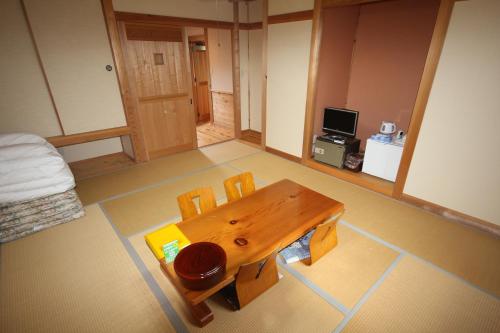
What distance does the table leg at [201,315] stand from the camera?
1.73 metres

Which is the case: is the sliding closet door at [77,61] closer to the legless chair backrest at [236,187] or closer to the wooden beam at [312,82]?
the legless chair backrest at [236,187]

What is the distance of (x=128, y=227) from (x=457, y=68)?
3729 millimetres

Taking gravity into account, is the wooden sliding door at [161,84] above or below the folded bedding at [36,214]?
above

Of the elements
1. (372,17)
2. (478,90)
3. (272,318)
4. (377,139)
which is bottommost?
(272,318)

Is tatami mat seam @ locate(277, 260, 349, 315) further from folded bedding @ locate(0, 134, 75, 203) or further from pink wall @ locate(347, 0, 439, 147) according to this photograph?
pink wall @ locate(347, 0, 439, 147)

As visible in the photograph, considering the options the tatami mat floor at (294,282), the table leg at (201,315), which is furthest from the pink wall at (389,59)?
the table leg at (201,315)

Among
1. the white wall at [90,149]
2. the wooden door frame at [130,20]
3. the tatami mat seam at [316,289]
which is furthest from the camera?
the white wall at [90,149]

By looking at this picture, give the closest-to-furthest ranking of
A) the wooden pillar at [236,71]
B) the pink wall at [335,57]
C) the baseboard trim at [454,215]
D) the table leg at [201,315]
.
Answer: the table leg at [201,315] < the baseboard trim at [454,215] < the pink wall at [335,57] < the wooden pillar at [236,71]

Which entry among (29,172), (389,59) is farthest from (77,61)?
(389,59)

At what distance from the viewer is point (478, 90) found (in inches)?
97.0

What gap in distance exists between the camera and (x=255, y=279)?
5.99 feet

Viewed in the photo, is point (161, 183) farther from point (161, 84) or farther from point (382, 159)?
point (382, 159)

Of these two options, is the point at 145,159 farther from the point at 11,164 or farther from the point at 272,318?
the point at 272,318

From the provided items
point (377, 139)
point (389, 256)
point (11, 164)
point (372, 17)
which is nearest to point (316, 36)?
point (372, 17)
